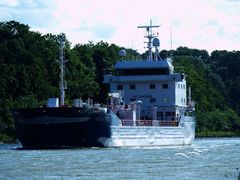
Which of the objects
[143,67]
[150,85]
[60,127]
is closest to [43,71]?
[150,85]

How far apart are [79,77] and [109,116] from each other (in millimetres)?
68320

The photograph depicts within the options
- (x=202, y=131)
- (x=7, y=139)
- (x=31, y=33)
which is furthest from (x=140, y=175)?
(x=202, y=131)

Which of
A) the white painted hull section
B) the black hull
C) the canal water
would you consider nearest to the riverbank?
the white painted hull section

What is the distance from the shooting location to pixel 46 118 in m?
83.9

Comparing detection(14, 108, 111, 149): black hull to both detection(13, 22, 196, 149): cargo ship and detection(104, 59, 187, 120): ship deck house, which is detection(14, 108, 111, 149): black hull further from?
detection(104, 59, 187, 120): ship deck house

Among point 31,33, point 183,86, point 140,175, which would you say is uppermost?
point 31,33

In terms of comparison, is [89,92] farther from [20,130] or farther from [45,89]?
[20,130]

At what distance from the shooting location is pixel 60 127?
84.1m

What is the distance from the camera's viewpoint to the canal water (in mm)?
57156

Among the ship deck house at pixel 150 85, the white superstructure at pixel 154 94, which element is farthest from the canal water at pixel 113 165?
the ship deck house at pixel 150 85

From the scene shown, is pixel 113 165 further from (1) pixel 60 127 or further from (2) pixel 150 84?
(2) pixel 150 84

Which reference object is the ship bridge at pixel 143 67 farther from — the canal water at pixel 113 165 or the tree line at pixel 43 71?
the tree line at pixel 43 71

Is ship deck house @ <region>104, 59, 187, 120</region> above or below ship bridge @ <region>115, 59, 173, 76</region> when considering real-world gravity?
below

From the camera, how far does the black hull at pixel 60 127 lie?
83.8 metres
